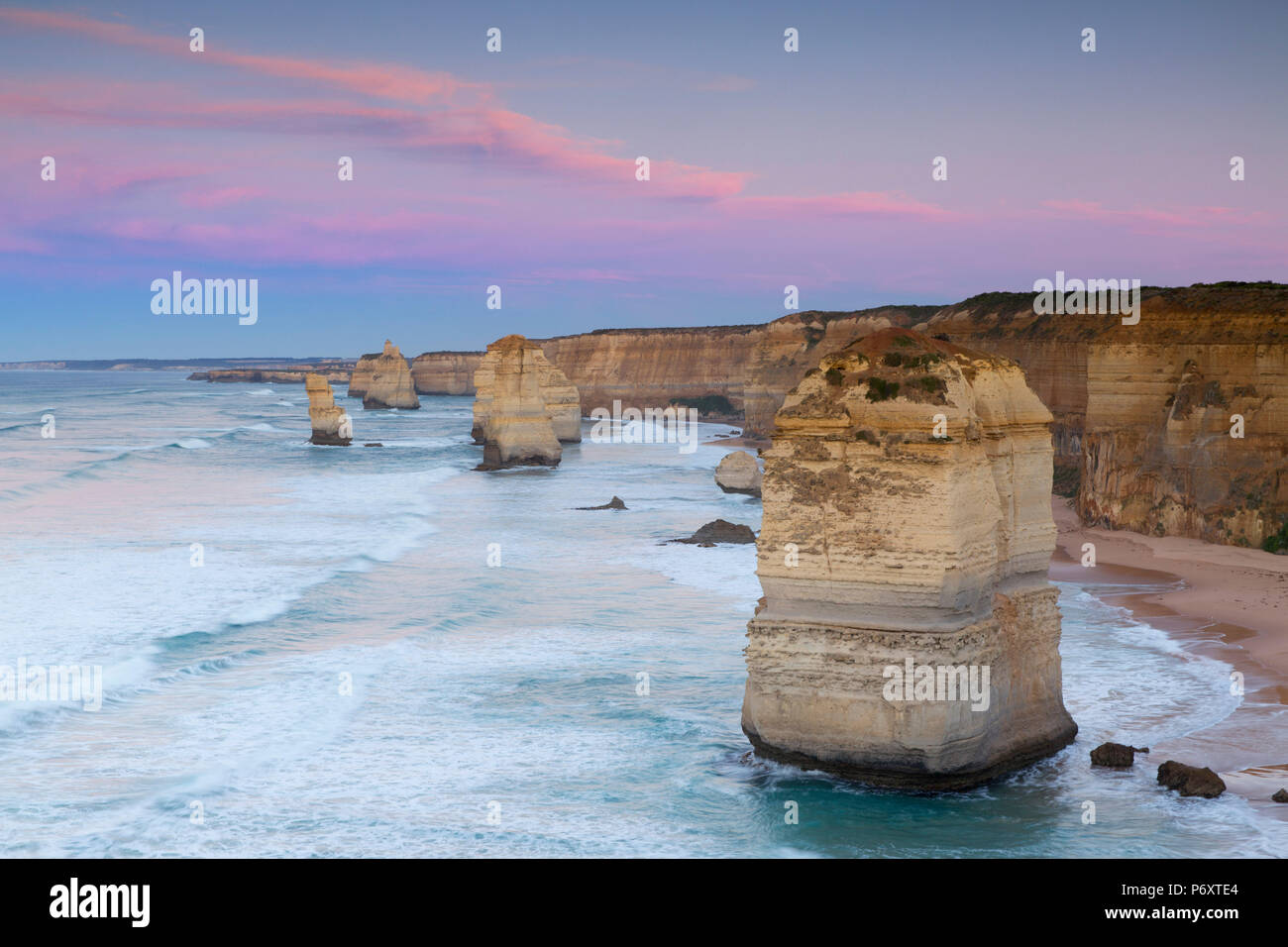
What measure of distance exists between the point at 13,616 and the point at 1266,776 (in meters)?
22.2

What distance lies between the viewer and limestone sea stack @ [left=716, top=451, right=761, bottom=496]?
163 feet

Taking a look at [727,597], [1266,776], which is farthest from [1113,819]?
[727,597]

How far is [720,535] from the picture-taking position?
35.2 metres

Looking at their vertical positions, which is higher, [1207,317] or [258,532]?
[1207,317]

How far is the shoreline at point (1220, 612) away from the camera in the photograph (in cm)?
1519

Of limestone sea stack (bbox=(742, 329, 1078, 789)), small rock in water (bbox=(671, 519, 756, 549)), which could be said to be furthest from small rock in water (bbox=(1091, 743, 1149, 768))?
small rock in water (bbox=(671, 519, 756, 549))

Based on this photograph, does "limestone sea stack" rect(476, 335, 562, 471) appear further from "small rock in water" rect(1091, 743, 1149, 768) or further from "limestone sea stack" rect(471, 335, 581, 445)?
"small rock in water" rect(1091, 743, 1149, 768)

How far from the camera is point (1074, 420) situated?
45188 millimetres

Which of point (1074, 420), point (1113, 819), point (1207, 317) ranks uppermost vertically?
point (1207, 317)

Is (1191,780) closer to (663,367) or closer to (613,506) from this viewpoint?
(613,506)

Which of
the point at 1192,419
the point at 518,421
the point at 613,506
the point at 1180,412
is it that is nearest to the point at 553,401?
the point at 518,421
